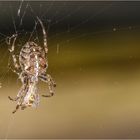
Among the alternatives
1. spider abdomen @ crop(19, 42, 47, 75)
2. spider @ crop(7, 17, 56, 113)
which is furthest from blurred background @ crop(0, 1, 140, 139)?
spider abdomen @ crop(19, 42, 47, 75)

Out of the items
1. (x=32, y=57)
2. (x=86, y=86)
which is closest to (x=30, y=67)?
(x=32, y=57)

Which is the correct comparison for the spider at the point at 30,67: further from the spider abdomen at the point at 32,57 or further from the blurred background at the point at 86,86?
the blurred background at the point at 86,86

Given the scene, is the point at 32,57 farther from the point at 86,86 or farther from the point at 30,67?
the point at 86,86

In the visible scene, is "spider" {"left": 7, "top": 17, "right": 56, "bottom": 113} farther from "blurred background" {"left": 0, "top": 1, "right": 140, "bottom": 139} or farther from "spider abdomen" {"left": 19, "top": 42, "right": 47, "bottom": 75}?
"blurred background" {"left": 0, "top": 1, "right": 140, "bottom": 139}

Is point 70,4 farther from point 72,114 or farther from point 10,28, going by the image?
point 72,114

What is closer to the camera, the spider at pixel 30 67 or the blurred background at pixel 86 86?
the spider at pixel 30 67

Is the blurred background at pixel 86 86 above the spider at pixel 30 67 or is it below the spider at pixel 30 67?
above

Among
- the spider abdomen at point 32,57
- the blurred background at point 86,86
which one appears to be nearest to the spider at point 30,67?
the spider abdomen at point 32,57
